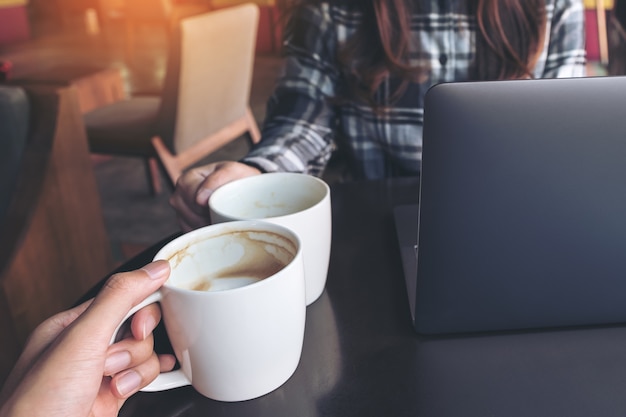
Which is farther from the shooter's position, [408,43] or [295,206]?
[408,43]

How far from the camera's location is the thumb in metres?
0.39

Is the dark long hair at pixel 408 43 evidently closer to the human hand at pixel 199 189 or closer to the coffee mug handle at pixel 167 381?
the human hand at pixel 199 189

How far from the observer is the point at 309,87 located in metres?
0.99

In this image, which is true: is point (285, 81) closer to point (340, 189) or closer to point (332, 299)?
point (340, 189)

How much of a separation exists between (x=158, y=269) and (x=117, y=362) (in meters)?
0.08

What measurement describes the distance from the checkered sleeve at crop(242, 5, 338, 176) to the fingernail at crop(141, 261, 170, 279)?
1.74 feet

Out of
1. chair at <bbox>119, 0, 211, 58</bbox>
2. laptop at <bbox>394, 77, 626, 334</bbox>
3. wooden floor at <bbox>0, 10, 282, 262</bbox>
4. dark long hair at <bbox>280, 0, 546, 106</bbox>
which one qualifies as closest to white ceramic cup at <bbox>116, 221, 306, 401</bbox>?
laptop at <bbox>394, 77, 626, 334</bbox>

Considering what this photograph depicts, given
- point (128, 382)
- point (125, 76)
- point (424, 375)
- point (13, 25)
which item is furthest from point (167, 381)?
point (13, 25)

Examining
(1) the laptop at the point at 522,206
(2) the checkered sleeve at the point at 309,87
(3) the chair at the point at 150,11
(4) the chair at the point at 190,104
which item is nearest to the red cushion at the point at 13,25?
(3) the chair at the point at 150,11

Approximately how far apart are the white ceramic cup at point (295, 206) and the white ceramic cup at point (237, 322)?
0.05m

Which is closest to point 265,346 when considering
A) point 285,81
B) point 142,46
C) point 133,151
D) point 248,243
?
point 248,243

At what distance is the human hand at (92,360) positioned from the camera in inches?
14.8

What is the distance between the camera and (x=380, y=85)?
0.99 m

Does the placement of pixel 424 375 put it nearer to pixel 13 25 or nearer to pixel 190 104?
pixel 190 104
